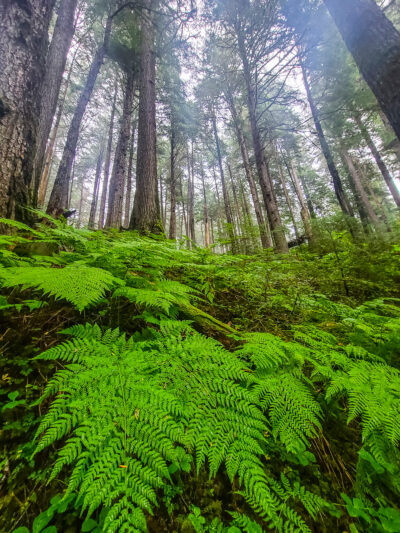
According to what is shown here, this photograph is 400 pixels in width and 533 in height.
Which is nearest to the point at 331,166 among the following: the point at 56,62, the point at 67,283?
the point at 56,62

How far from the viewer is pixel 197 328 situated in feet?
6.76

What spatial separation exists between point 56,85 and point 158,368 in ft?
23.4

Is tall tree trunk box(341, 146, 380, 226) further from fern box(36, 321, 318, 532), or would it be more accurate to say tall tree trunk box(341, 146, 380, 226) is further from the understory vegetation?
fern box(36, 321, 318, 532)

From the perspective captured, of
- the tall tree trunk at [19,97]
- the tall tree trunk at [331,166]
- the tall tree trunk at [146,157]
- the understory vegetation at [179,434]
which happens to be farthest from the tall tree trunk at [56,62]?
the tall tree trunk at [331,166]

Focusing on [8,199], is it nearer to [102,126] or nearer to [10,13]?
[10,13]

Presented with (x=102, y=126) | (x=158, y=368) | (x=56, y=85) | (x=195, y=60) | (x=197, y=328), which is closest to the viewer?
(x=158, y=368)

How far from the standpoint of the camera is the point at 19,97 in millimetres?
2535

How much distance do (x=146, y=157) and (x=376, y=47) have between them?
4.65m

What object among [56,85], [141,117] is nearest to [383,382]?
[141,117]

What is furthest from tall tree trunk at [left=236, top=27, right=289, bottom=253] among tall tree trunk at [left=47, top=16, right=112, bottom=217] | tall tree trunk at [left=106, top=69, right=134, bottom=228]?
tall tree trunk at [left=106, top=69, right=134, bottom=228]

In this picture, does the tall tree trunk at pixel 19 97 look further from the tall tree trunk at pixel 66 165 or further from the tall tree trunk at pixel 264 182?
the tall tree trunk at pixel 264 182

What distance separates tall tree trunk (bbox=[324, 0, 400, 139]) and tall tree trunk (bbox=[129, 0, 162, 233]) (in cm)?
417

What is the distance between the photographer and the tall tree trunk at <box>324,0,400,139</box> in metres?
3.04

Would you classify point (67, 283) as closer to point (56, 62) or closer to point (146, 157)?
point (146, 157)
